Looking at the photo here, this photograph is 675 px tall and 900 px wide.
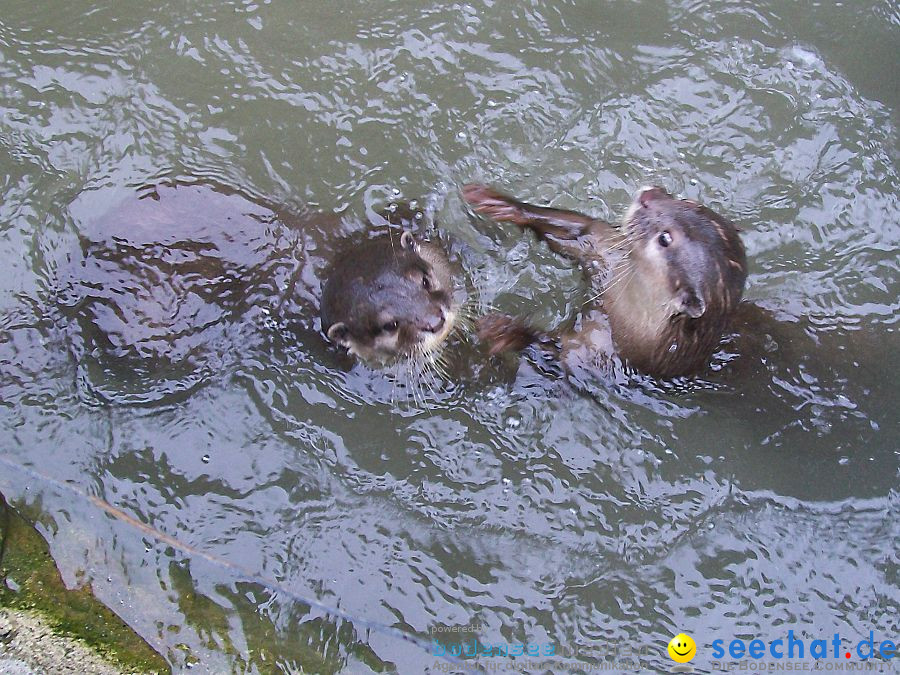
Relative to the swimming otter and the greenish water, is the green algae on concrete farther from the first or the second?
the swimming otter

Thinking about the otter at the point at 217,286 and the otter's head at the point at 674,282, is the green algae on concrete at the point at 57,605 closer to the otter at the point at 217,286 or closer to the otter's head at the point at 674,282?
the otter at the point at 217,286

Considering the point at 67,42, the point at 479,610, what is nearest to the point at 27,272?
the point at 67,42

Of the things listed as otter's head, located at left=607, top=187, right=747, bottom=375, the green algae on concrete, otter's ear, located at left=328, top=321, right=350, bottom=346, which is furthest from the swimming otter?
the green algae on concrete

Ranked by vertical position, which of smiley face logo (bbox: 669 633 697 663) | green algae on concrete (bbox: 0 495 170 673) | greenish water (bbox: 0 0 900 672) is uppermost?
greenish water (bbox: 0 0 900 672)

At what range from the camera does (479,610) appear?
3041mm

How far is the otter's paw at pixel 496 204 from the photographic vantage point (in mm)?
3266

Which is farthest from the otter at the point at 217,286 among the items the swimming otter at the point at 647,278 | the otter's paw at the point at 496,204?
the swimming otter at the point at 647,278

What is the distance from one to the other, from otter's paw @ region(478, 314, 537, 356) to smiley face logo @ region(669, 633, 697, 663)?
130 centimetres

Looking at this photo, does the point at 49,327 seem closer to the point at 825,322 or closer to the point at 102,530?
the point at 102,530

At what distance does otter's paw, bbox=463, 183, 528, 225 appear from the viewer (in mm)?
3266

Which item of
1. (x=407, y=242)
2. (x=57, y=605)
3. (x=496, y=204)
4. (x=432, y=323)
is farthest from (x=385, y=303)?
(x=57, y=605)

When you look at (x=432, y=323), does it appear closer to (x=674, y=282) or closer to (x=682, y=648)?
(x=674, y=282)

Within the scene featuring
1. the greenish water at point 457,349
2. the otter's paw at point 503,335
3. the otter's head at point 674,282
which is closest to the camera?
the otter's head at point 674,282

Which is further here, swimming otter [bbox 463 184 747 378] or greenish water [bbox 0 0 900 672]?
greenish water [bbox 0 0 900 672]
